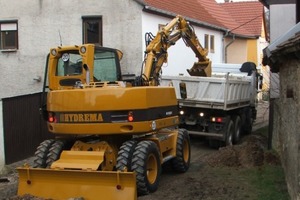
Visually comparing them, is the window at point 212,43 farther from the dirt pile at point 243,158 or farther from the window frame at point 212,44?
the dirt pile at point 243,158

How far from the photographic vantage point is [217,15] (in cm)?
2839

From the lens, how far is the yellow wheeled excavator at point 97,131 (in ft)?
27.8

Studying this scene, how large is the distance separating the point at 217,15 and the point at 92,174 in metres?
21.5

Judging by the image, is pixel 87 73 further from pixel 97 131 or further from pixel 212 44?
pixel 212 44

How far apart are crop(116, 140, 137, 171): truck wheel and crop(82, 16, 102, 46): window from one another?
8.87 m

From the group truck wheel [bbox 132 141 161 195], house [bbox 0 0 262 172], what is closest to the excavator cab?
truck wheel [bbox 132 141 161 195]

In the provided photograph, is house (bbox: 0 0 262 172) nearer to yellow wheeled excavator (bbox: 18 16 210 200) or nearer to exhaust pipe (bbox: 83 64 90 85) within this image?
yellow wheeled excavator (bbox: 18 16 210 200)

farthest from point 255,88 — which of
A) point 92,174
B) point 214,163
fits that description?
point 92,174

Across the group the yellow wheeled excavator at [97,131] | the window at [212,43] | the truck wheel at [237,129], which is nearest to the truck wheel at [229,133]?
the truck wheel at [237,129]

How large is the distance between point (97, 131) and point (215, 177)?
2972mm

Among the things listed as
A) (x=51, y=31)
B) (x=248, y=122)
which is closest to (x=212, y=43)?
(x=248, y=122)

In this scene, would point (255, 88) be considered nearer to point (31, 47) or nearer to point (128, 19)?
point (128, 19)

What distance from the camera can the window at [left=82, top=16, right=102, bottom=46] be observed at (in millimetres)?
17188

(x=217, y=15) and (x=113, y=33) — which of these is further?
(x=217, y=15)
